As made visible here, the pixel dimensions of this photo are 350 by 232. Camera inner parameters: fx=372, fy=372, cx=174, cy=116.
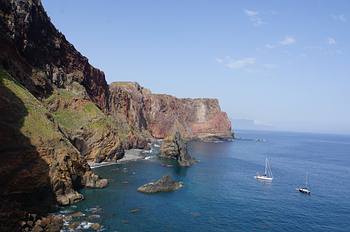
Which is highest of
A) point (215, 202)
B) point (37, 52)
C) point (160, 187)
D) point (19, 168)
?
point (37, 52)

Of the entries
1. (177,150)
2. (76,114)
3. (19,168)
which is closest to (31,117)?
(19,168)

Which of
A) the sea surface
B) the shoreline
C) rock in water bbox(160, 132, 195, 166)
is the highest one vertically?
rock in water bbox(160, 132, 195, 166)

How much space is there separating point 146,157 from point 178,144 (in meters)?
15.9

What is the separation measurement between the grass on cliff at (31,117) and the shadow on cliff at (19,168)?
3.72 ft

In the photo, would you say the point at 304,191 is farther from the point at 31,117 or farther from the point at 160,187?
the point at 31,117

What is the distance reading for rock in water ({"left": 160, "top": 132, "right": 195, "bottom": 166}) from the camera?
526 feet

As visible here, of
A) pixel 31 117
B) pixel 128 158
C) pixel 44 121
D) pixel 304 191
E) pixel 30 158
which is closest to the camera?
pixel 30 158

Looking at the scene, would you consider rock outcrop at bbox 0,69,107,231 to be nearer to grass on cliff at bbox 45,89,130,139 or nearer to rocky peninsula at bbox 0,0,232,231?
rocky peninsula at bbox 0,0,232,231

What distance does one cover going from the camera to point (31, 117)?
294ft

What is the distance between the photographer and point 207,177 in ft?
438

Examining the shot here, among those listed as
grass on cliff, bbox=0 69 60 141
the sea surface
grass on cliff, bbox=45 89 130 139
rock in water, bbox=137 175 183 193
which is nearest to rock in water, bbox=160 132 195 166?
the sea surface

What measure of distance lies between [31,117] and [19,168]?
51.0 ft

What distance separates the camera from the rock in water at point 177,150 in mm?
160250

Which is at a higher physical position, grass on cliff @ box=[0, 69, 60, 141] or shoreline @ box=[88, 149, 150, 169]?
grass on cliff @ box=[0, 69, 60, 141]
